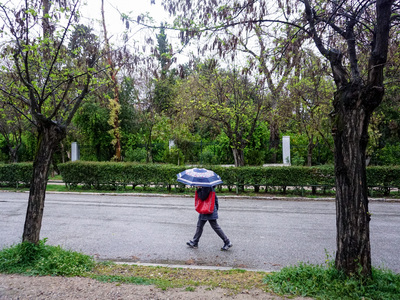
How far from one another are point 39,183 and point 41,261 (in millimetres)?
1388

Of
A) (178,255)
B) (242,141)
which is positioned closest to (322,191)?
(242,141)

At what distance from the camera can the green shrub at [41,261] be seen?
475 centimetres

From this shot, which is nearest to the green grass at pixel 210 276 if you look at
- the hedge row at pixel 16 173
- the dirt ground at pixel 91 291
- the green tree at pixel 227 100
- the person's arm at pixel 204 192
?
the dirt ground at pixel 91 291

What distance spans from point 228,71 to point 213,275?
566 inches

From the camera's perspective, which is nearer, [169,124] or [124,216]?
[124,216]

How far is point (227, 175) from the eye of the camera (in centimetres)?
1545

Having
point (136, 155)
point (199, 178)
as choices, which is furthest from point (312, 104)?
point (136, 155)

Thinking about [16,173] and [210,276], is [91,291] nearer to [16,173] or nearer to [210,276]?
[210,276]

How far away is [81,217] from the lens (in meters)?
9.94

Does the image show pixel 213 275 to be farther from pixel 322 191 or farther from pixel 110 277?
pixel 322 191

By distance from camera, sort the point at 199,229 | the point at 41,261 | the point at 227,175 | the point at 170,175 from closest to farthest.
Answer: the point at 41,261
the point at 199,229
the point at 227,175
the point at 170,175

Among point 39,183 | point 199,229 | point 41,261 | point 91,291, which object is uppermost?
point 39,183

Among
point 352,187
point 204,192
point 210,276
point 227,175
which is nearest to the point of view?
point 352,187

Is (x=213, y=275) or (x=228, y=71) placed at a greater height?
(x=228, y=71)
